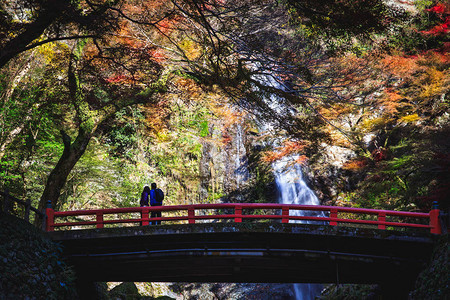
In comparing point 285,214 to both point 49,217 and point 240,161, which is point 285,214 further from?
point 240,161

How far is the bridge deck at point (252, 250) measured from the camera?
9227 millimetres

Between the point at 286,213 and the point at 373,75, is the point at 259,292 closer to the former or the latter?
the point at 286,213

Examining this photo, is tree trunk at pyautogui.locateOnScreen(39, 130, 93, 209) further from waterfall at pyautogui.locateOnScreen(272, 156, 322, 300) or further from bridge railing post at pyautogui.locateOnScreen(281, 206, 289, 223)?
waterfall at pyautogui.locateOnScreen(272, 156, 322, 300)

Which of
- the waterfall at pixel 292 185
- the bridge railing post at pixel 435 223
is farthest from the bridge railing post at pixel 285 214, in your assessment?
the waterfall at pixel 292 185

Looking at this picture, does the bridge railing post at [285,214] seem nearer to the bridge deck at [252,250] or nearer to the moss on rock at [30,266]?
the bridge deck at [252,250]

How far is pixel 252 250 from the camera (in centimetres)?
971

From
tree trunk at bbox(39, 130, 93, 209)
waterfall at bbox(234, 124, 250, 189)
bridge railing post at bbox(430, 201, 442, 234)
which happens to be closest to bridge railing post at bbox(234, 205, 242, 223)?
bridge railing post at bbox(430, 201, 442, 234)

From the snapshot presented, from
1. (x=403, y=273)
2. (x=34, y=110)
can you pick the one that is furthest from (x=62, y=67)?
(x=403, y=273)

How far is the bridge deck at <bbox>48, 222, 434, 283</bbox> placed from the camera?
923cm

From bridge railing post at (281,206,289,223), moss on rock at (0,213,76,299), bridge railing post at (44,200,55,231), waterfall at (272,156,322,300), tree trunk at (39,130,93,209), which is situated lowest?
moss on rock at (0,213,76,299)

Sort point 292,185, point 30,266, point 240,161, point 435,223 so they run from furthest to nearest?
point 240,161 < point 292,185 < point 435,223 < point 30,266

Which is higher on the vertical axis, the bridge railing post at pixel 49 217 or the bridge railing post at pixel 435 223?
the bridge railing post at pixel 49 217

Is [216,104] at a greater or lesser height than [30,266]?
greater

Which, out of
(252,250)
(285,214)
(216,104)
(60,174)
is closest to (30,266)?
(60,174)
